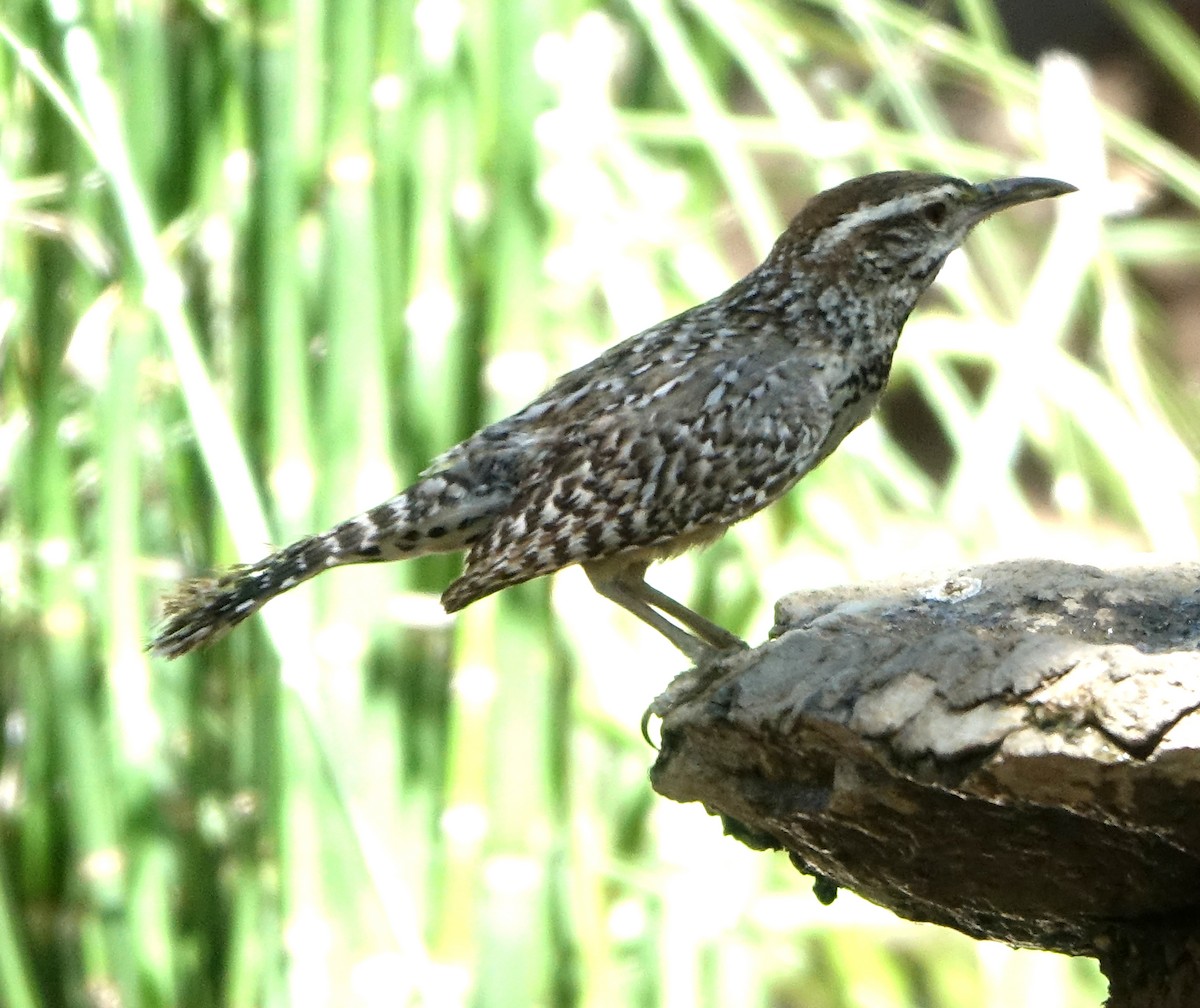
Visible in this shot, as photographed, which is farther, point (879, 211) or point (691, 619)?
point (879, 211)

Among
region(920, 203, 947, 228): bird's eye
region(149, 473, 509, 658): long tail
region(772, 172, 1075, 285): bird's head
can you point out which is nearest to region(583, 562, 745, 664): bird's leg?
region(149, 473, 509, 658): long tail

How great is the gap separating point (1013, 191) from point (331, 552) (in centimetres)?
Result: 118

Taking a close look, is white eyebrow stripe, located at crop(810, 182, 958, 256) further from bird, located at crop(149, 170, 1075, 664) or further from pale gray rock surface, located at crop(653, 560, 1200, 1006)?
pale gray rock surface, located at crop(653, 560, 1200, 1006)

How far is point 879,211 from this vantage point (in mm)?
2678

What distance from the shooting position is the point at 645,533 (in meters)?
2.40

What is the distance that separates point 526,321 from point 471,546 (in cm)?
36

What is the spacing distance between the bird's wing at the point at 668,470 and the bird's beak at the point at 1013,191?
43 centimetres

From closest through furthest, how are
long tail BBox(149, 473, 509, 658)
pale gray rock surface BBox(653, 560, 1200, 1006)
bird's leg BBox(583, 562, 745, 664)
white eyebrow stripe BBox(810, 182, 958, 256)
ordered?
pale gray rock surface BBox(653, 560, 1200, 1006), long tail BBox(149, 473, 509, 658), bird's leg BBox(583, 562, 745, 664), white eyebrow stripe BBox(810, 182, 958, 256)

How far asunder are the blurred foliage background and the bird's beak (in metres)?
0.35

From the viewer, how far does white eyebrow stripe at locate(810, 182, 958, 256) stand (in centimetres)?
266

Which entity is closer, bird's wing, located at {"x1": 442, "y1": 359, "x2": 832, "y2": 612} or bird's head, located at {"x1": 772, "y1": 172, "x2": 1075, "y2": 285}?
bird's wing, located at {"x1": 442, "y1": 359, "x2": 832, "y2": 612}

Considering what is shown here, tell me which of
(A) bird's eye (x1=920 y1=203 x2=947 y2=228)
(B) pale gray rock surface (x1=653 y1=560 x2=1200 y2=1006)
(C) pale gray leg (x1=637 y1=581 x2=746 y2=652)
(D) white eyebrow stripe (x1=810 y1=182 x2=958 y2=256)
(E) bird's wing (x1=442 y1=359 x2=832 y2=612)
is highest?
(D) white eyebrow stripe (x1=810 y1=182 x2=958 y2=256)

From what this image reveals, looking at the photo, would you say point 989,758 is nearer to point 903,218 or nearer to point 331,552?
point 331,552

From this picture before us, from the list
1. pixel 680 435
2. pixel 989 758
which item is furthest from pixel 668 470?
pixel 989 758
